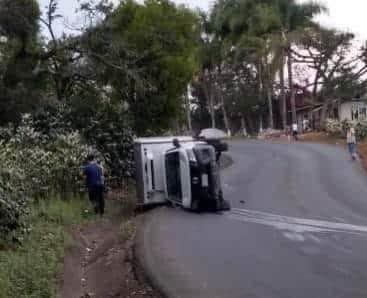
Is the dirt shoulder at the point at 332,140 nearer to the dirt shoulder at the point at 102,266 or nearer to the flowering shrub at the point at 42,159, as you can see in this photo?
the flowering shrub at the point at 42,159

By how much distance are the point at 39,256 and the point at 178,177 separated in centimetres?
966

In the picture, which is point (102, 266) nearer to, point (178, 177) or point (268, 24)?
point (178, 177)

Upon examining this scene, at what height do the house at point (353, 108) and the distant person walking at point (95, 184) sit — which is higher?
the house at point (353, 108)

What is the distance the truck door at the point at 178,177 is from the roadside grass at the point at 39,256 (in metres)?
3.03

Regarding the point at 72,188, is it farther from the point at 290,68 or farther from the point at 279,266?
the point at 290,68

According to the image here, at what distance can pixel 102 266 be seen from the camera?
543 inches

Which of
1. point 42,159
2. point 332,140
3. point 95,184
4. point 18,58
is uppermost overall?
point 18,58

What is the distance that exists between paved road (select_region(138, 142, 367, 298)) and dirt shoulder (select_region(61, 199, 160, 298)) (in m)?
0.36

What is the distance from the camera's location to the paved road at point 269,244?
10.7 m

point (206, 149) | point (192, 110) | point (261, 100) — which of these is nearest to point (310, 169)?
point (206, 149)

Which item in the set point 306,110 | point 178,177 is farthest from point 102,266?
point 306,110

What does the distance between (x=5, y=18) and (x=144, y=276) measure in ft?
52.5

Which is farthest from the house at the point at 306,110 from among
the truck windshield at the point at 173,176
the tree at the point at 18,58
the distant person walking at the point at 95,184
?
the distant person walking at the point at 95,184

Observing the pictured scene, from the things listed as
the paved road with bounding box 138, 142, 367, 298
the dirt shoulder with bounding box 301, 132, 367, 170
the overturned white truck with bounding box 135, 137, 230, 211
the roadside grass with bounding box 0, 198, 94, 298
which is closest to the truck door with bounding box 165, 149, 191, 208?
the overturned white truck with bounding box 135, 137, 230, 211
